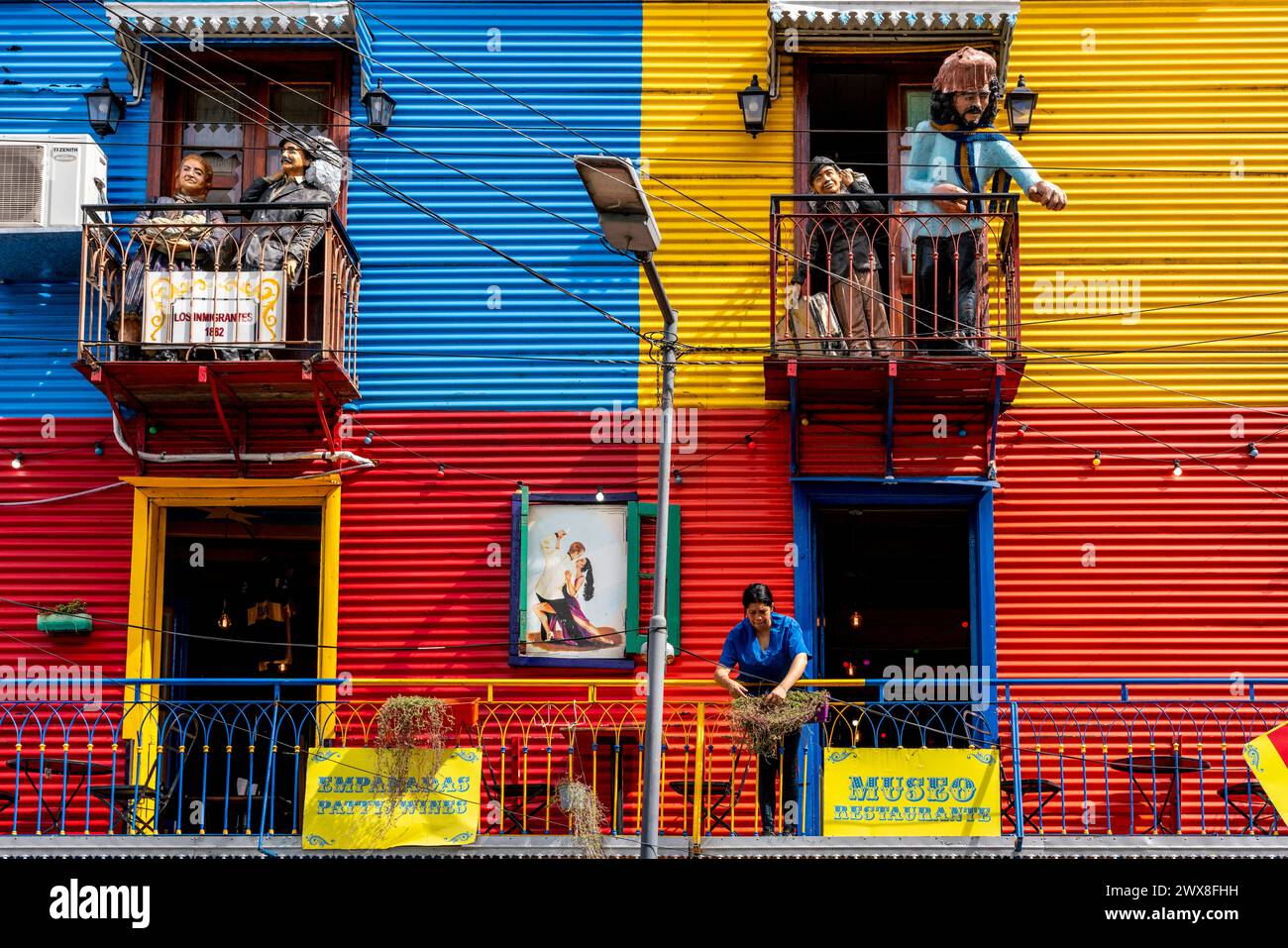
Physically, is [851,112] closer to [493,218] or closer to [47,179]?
[493,218]

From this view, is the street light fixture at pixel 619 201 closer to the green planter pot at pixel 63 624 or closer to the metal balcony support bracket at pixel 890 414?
the metal balcony support bracket at pixel 890 414

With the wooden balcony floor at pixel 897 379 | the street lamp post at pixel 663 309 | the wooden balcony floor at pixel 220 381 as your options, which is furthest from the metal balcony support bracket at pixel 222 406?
the wooden balcony floor at pixel 897 379

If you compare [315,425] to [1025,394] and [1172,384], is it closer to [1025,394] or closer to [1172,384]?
[1025,394]

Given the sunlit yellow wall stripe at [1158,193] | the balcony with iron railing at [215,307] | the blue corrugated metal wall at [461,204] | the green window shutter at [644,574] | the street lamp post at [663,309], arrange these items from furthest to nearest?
1. the blue corrugated metal wall at [461,204]
2. the sunlit yellow wall stripe at [1158,193]
3. the green window shutter at [644,574]
4. the balcony with iron railing at [215,307]
5. the street lamp post at [663,309]

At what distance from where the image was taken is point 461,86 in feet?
52.3

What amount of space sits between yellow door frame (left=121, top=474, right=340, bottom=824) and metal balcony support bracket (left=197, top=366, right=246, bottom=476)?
0.23 meters

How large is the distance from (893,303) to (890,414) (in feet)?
3.04

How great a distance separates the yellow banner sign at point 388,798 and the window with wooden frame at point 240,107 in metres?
5.53

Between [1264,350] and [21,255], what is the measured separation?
36.0 ft

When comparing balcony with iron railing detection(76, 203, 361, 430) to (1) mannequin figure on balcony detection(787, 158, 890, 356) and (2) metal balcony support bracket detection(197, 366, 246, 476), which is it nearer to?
(2) metal balcony support bracket detection(197, 366, 246, 476)

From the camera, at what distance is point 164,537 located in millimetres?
15234

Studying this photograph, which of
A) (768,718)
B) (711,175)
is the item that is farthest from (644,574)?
(711,175)

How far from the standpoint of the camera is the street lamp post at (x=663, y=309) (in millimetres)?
11406
